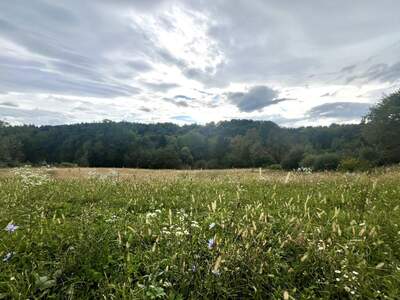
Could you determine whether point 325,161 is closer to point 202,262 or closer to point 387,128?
point 387,128

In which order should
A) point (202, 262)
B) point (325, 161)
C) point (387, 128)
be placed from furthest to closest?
point (325, 161) → point (387, 128) → point (202, 262)

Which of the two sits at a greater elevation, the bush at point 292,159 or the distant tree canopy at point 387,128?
the distant tree canopy at point 387,128

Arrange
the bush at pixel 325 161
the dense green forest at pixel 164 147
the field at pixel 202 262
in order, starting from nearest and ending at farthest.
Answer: the field at pixel 202 262 < the bush at pixel 325 161 < the dense green forest at pixel 164 147

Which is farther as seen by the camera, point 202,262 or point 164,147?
point 164,147

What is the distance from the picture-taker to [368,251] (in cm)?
319

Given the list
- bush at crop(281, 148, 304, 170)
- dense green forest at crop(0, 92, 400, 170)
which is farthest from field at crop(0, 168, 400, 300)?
bush at crop(281, 148, 304, 170)

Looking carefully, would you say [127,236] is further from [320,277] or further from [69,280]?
[320,277]

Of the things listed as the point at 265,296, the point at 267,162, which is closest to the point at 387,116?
the point at 267,162

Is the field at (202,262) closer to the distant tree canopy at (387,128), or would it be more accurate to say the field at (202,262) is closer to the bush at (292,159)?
the distant tree canopy at (387,128)

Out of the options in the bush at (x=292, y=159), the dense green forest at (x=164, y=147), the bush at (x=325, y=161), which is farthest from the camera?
the dense green forest at (x=164, y=147)

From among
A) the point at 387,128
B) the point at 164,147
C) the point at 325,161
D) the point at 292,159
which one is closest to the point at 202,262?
the point at 387,128

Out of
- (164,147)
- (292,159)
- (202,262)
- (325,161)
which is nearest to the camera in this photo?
(202,262)

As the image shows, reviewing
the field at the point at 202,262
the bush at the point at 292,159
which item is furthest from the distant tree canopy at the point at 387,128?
the field at the point at 202,262

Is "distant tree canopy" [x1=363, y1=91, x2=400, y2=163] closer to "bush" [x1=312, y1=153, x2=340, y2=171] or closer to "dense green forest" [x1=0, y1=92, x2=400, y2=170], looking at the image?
"bush" [x1=312, y1=153, x2=340, y2=171]
